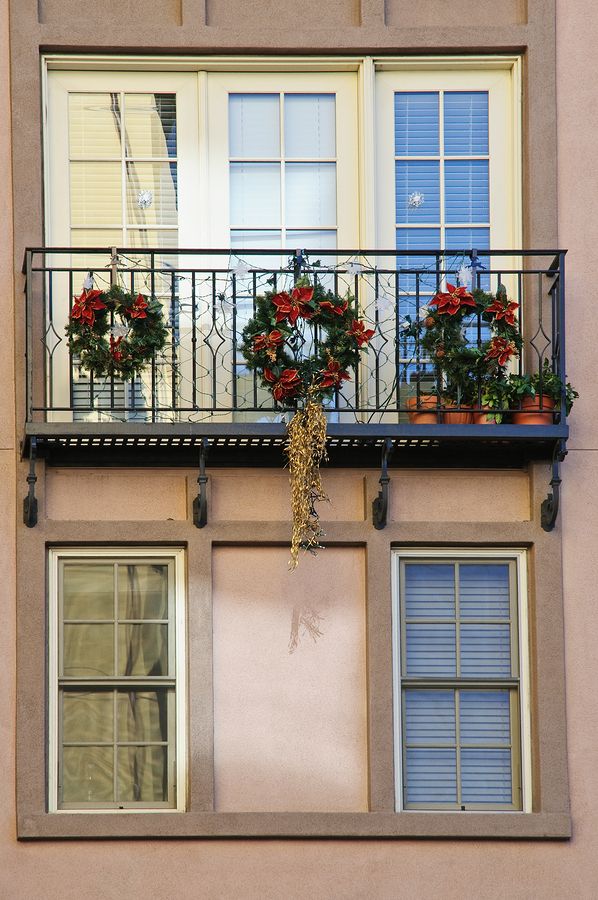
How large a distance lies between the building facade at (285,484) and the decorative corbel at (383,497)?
42 millimetres

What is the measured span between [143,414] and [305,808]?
2.73 m

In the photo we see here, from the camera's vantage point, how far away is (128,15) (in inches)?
444

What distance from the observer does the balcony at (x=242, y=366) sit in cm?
1052

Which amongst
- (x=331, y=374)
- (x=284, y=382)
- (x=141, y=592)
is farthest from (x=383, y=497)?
(x=141, y=592)

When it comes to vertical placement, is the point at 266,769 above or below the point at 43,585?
below

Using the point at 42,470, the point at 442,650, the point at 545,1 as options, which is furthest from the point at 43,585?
the point at 545,1

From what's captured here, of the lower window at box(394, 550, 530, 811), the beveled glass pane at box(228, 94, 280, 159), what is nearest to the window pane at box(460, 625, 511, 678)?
the lower window at box(394, 550, 530, 811)

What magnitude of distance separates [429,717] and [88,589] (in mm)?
2328

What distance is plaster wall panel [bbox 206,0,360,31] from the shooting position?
1129 cm

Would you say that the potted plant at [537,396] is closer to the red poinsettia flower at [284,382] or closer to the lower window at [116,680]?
the red poinsettia flower at [284,382]

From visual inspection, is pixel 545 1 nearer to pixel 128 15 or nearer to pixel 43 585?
pixel 128 15

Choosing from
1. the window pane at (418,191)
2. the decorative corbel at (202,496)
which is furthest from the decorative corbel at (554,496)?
the decorative corbel at (202,496)

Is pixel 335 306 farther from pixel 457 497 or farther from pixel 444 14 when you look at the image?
pixel 444 14

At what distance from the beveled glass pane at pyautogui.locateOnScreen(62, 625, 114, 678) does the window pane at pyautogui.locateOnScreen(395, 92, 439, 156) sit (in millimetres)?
3780
